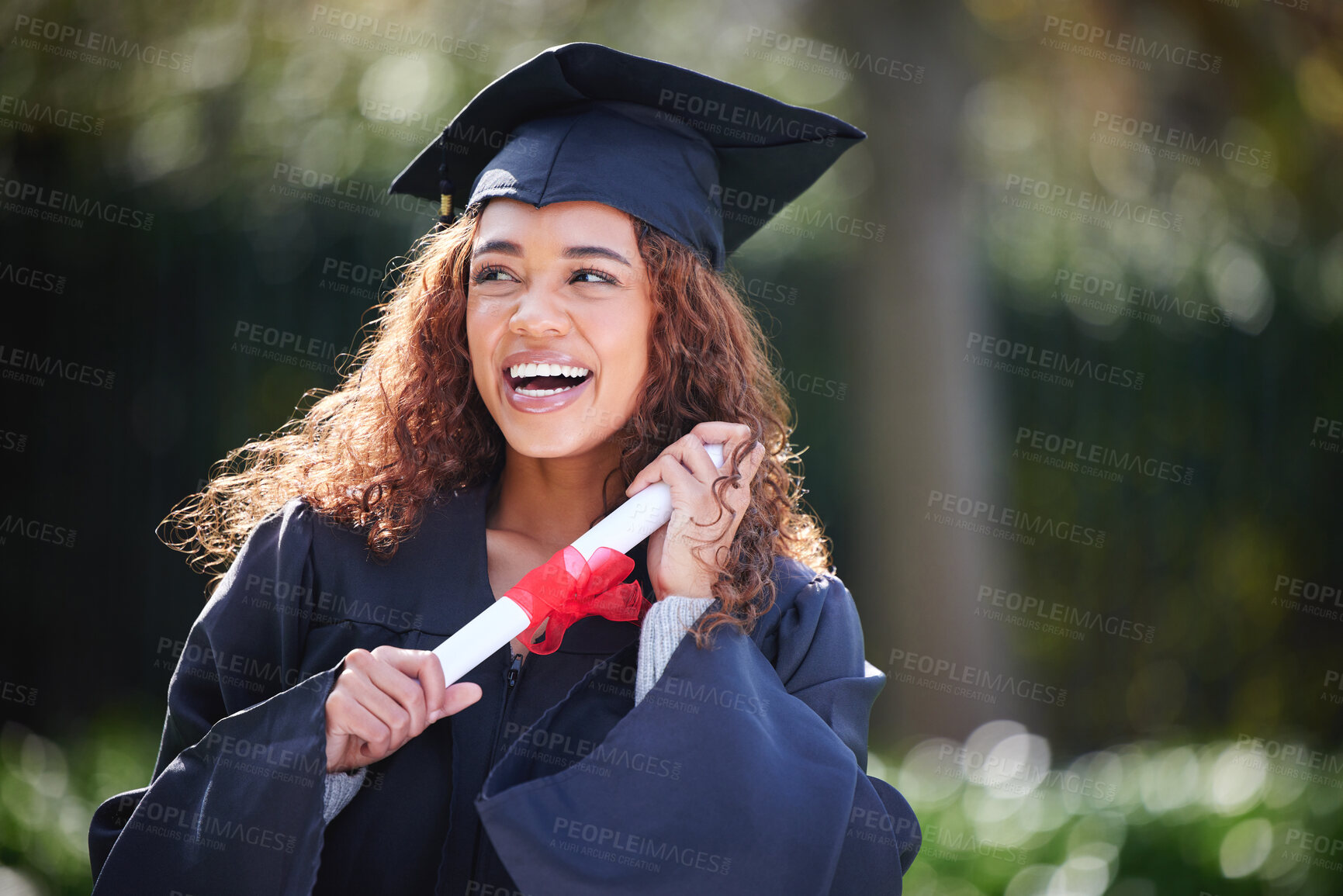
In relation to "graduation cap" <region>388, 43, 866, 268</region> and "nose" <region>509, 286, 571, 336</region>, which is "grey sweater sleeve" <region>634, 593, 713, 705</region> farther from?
"graduation cap" <region>388, 43, 866, 268</region>

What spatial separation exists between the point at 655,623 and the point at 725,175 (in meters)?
1.10

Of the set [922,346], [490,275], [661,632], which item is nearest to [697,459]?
[661,632]

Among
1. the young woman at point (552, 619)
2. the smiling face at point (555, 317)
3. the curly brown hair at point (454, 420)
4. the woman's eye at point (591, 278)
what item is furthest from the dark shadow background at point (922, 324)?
the woman's eye at point (591, 278)

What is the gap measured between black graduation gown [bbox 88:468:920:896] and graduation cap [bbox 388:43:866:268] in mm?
689

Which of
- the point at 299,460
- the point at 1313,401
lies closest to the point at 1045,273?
the point at 1313,401

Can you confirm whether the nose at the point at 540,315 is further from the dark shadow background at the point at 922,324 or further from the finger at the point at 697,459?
the dark shadow background at the point at 922,324

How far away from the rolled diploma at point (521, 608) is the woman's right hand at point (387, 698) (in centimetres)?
3

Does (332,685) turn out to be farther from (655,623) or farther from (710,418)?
(710,418)

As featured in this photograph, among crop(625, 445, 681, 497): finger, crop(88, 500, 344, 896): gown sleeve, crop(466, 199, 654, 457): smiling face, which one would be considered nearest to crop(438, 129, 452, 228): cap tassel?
crop(466, 199, 654, 457): smiling face

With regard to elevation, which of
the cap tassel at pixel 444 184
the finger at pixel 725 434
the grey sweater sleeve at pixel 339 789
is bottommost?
the grey sweater sleeve at pixel 339 789

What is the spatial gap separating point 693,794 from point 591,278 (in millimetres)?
1008

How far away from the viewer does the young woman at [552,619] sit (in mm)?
1719

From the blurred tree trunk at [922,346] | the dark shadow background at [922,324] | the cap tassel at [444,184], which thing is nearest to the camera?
the cap tassel at [444,184]

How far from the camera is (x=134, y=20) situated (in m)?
5.37
